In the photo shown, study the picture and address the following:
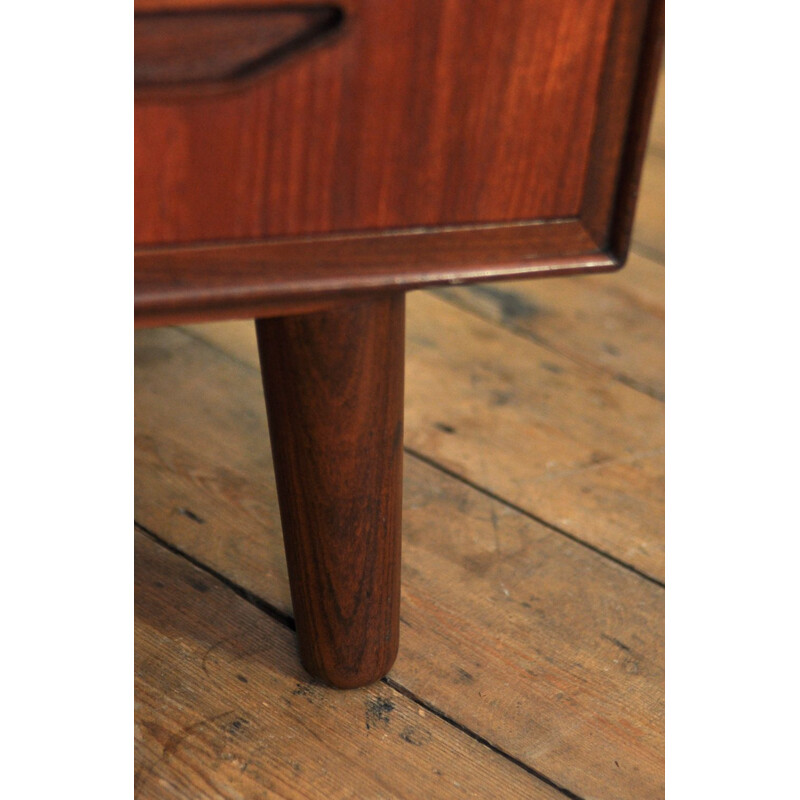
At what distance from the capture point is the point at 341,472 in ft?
1.75

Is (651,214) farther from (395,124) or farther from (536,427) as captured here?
(395,124)

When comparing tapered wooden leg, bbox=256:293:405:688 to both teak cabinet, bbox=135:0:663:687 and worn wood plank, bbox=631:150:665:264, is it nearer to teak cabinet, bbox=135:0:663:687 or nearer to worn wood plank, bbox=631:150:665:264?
teak cabinet, bbox=135:0:663:687

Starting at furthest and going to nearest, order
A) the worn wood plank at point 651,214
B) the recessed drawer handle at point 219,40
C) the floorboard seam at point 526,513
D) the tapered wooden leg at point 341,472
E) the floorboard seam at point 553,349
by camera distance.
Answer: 1. the worn wood plank at point 651,214
2. the floorboard seam at point 553,349
3. the floorboard seam at point 526,513
4. the tapered wooden leg at point 341,472
5. the recessed drawer handle at point 219,40

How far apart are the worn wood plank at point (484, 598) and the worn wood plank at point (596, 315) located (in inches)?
10.3

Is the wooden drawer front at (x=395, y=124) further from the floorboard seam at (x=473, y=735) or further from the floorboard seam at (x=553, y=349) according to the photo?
the floorboard seam at (x=553, y=349)

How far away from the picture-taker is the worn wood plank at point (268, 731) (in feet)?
1.80

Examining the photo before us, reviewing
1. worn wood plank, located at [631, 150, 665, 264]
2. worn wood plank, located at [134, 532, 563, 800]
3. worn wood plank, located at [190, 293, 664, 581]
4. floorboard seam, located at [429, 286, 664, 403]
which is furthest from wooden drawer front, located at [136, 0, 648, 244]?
worn wood plank, located at [631, 150, 665, 264]

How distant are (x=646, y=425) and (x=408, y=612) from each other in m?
0.32

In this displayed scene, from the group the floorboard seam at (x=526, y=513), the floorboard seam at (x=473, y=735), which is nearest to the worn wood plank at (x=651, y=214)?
the floorboard seam at (x=526, y=513)
